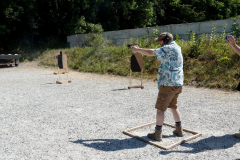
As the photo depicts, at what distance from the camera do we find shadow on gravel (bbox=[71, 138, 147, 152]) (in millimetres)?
3707

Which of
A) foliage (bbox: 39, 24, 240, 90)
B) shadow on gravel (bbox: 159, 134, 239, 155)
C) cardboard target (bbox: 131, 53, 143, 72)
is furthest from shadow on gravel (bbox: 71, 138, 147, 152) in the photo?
foliage (bbox: 39, 24, 240, 90)

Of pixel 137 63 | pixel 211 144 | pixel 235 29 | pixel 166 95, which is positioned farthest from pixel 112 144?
pixel 235 29

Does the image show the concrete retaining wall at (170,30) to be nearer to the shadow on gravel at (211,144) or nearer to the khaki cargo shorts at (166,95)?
the shadow on gravel at (211,144)

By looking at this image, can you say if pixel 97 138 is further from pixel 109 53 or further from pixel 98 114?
pixel 109 53

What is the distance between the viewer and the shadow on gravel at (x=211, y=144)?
3.60 meters

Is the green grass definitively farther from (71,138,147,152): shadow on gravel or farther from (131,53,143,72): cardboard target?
(71,138,147,152): shadow on gravel

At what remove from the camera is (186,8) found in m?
28.9

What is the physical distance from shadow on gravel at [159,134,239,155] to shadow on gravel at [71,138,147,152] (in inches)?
19.5

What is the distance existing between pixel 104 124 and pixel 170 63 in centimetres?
204

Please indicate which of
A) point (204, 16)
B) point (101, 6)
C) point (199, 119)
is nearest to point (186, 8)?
point (204, 16)

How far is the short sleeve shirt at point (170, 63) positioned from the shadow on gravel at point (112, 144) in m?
1.07

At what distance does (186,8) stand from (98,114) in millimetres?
26723

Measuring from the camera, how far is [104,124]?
4848mm

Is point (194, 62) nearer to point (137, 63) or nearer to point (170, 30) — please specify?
point (137, 63)
